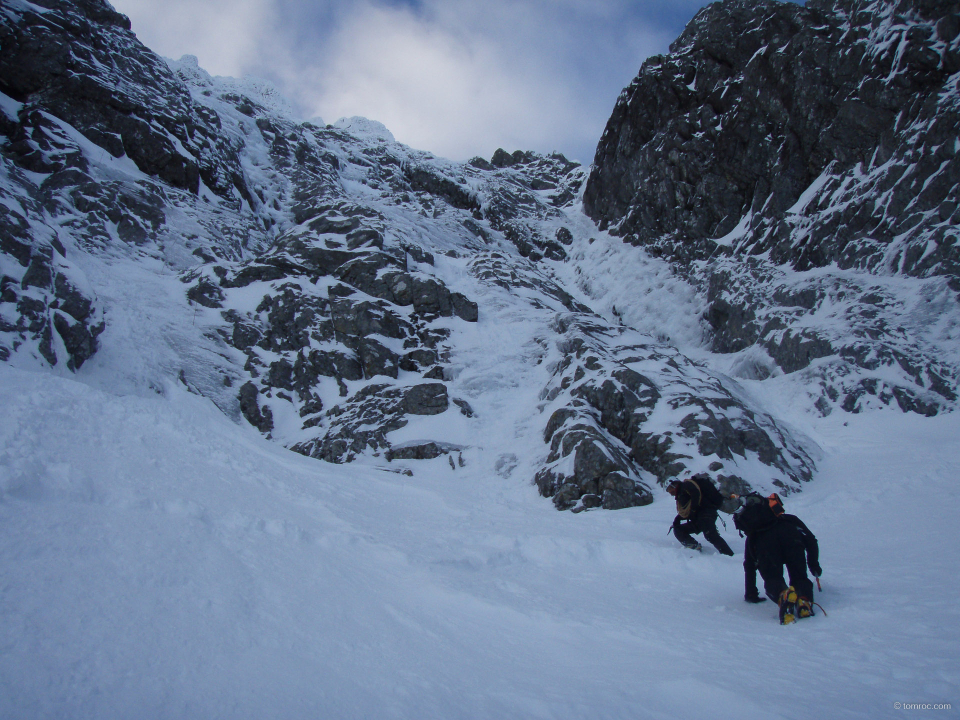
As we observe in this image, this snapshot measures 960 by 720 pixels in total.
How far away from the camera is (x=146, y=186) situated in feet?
90.5

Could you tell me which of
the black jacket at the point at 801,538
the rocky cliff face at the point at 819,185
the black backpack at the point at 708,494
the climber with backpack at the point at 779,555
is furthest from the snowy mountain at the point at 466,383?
the black backpack at the point at 708,494

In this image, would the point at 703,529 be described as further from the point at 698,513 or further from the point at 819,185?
the point at 819,185

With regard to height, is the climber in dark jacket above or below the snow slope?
above

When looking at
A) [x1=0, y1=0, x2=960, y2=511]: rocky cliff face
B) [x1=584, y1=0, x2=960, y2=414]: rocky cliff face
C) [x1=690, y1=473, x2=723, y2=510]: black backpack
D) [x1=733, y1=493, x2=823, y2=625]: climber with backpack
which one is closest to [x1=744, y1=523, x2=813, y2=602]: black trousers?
[x1=733, y1=493, x2=823, y2=625]: climber with backpack

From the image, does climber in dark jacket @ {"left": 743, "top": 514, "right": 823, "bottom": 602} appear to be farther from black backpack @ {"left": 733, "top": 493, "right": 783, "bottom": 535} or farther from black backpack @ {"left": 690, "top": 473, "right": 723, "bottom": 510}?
black backpack @ {"left": 690, "top": 473, "right": 723, "bottom": 510}

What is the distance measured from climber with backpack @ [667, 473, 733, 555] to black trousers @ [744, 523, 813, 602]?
1.69m

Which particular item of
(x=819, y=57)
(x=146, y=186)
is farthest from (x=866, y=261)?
(x=146, y=186)

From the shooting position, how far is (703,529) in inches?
258

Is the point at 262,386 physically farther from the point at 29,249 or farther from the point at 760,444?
the point at 760,444

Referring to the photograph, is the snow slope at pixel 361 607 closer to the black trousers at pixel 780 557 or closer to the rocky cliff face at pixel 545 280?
the black trousers at pixel 780 557

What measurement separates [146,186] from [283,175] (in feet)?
52.6

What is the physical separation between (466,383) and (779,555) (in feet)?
48.1

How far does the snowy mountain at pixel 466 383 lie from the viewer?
2811mm

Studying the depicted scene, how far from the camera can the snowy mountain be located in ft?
9.22
